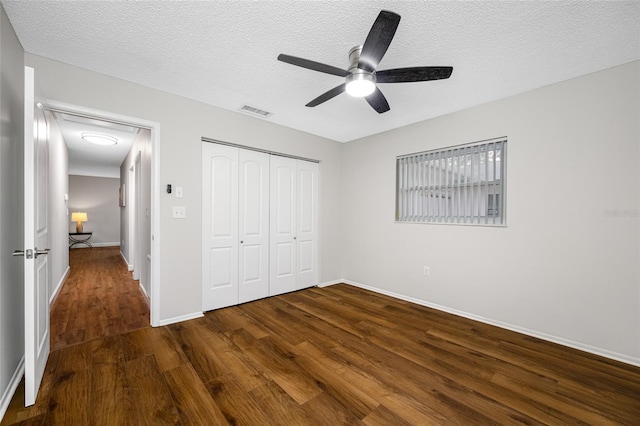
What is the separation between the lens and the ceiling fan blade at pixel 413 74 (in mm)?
1885

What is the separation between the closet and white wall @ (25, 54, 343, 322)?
15 cm

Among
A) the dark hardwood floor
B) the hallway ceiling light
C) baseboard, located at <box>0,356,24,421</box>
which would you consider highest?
the hallway ceiling light

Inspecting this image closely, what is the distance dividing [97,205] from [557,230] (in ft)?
40.0

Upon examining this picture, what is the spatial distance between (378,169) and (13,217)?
393 centimetres

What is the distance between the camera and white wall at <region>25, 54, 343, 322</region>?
7.93 feet

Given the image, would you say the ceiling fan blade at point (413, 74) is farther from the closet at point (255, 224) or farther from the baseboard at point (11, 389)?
the baseboard at point (11, 389)

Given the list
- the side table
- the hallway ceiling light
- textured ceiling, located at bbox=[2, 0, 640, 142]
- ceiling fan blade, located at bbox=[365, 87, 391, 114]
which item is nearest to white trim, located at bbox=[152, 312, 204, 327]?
textured ceiling, located at bbox=[2, 0, 640, 142]

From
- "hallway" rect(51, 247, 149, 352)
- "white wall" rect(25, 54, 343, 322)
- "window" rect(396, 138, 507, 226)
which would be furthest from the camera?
"window" rect(396, 138, 507, 226)

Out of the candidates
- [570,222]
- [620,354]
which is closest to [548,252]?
[570,222]

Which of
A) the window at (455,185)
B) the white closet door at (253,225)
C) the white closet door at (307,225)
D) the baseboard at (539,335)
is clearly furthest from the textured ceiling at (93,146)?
the baseboard at (539,335)

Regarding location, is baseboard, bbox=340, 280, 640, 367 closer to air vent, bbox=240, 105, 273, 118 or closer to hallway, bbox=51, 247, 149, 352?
air vent, bbox=240, 105, 273, 118

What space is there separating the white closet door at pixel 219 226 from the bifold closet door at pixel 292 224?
23.3 inches

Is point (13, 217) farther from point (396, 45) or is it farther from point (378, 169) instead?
point (378, 169)

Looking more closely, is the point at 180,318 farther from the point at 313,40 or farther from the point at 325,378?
the point at 313,40
